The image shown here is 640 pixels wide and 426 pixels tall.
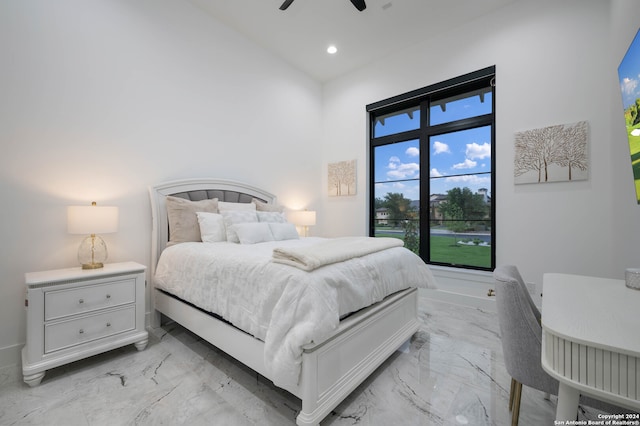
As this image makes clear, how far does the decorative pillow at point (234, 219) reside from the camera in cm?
269

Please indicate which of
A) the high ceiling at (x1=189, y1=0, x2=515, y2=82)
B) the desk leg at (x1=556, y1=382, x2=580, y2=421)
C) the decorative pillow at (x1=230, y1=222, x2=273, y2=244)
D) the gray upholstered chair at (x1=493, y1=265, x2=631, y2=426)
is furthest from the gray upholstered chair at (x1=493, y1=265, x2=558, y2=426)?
the high ceiling at (x1=189, y1=0, x2=515, y2=82)

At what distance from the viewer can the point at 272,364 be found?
138 cm

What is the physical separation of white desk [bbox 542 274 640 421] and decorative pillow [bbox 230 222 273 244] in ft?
7.31

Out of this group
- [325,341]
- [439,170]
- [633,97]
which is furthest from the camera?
[439,170]

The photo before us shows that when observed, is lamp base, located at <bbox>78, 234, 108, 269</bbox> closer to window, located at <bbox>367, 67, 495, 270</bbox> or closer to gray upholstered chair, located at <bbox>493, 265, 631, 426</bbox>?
gray upholstered chair, located at <bbox>493, 265, 631, 426</bbox>

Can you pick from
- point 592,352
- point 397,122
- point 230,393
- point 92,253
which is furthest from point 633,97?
A: point 92,253

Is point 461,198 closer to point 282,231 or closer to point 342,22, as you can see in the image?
point 282,231

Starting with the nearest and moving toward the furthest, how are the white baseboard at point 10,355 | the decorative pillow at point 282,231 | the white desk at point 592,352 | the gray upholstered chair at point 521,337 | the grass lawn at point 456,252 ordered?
the white desk at point 592,352 < the gray upholstered chair at point 521,337 < the white baseboard at point 10,355 < the decorative pillow at point 282,231 < the grass lawn at point 456,252

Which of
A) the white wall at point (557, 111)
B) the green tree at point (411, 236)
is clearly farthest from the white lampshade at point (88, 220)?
the white wall at point (557, 111)

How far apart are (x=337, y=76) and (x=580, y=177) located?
3606mm

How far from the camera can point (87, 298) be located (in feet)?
6.41

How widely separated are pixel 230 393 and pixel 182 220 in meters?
1.67

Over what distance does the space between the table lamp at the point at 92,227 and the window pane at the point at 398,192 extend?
11.2ft

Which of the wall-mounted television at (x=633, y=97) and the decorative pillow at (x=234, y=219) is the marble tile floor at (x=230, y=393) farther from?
the wall-mounted television at (x=633, y=97)
